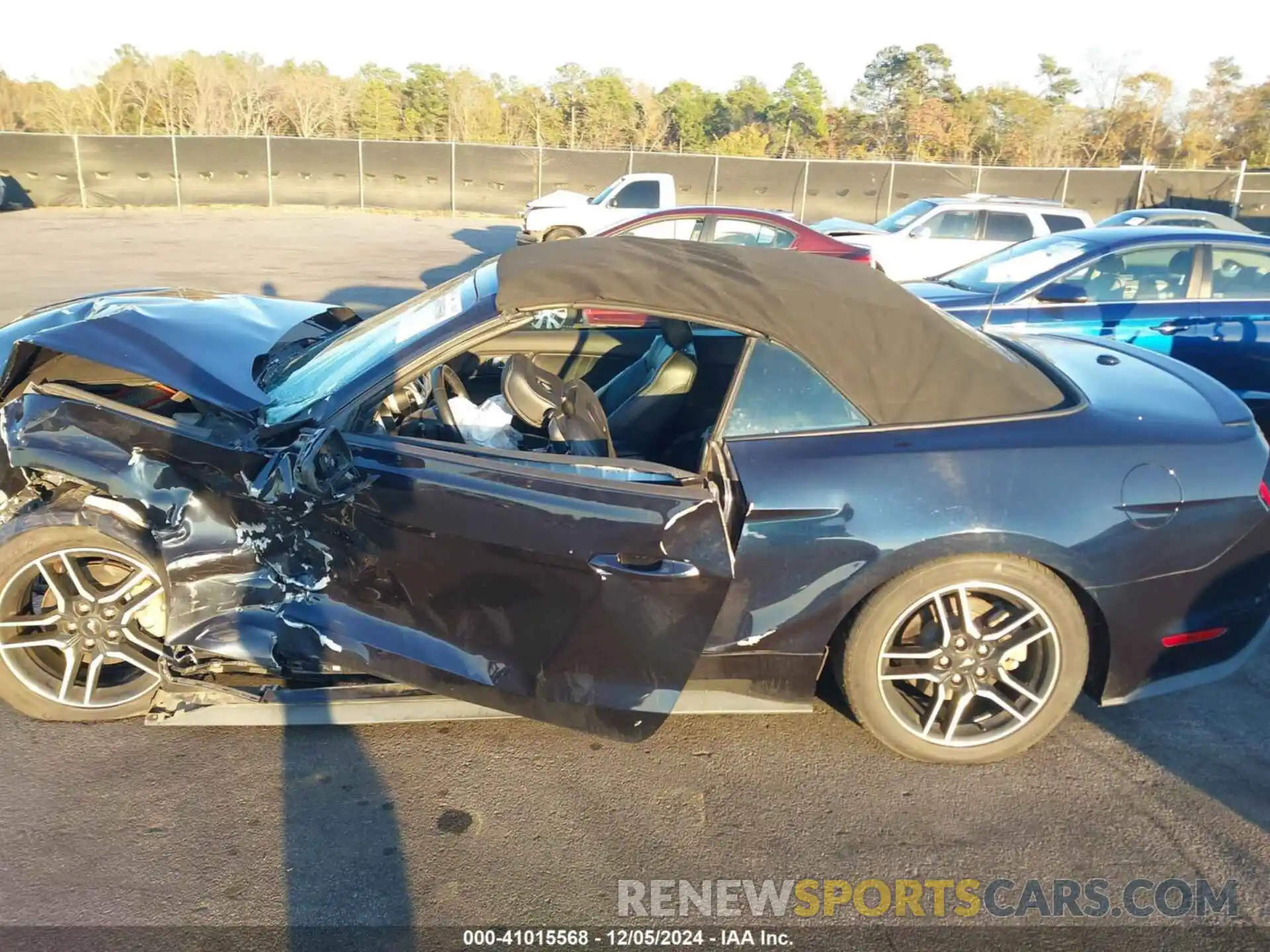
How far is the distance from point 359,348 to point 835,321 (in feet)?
5.67

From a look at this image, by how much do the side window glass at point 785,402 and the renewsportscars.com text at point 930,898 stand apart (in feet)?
4.47

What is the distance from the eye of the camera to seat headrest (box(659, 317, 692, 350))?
148 inches

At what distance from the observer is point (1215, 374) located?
20.2ft

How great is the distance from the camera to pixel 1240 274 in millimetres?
6398

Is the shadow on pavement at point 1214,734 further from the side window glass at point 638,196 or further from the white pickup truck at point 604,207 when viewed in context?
the side window glass at point 638,196

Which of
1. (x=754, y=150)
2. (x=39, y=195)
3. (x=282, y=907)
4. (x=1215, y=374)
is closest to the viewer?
(x=282, y=907)

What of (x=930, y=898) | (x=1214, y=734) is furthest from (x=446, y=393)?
(x=1214, y=734)

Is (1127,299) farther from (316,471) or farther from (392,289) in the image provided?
(392,289)

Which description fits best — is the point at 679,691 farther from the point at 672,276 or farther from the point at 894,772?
the point at 672,276

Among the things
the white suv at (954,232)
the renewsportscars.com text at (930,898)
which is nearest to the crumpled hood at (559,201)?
the white suv at (954,232)

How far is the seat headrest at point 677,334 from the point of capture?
3.76m

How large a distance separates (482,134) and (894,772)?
47.8 metres

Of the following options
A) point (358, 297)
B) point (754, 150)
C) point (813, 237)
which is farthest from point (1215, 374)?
point (754, 150)

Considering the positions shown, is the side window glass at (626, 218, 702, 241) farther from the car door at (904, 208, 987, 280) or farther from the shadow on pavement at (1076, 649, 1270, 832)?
the shadow on pavement at (1076, 649, 1270, 832)
